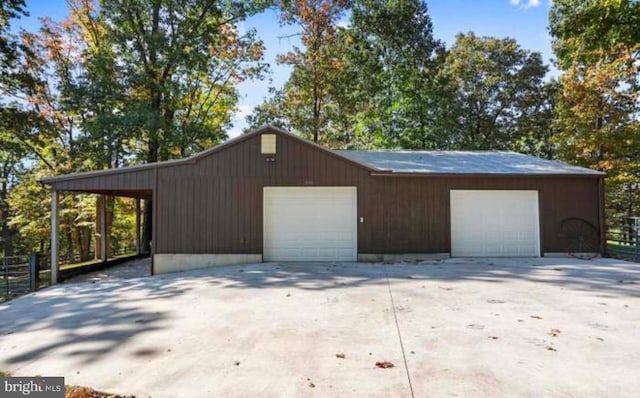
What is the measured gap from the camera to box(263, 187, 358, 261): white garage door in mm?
9438

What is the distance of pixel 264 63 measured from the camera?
752 inches

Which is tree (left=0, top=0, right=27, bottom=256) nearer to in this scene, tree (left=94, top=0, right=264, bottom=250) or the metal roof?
tree (left=94, top=0, right=264, bottom=250)

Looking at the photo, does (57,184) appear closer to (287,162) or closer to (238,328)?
(287,162)

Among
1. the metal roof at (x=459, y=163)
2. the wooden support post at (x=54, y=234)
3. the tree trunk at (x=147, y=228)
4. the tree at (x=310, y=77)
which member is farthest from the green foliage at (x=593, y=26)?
Answer: the tree trunk at (x=147, y=228)

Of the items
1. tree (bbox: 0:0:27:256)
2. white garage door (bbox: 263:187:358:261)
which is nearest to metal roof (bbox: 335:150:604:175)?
white garage door (bbox: 263:187:358:261)

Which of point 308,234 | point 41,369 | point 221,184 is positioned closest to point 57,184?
point 221,184

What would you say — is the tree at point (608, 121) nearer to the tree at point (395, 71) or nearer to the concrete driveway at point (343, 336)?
the tree at point (395, 71)

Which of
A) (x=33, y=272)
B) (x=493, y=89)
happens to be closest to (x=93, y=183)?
(x=33, y=272)

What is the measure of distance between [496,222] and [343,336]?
744cm

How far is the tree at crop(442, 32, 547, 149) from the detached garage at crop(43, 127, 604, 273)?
10719 mm

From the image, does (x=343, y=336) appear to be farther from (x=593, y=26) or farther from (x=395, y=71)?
(x=395, y=71)

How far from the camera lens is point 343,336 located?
12.9 feet

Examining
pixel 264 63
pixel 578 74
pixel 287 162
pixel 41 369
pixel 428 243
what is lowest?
pixel 41 369

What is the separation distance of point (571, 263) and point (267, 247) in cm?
727
